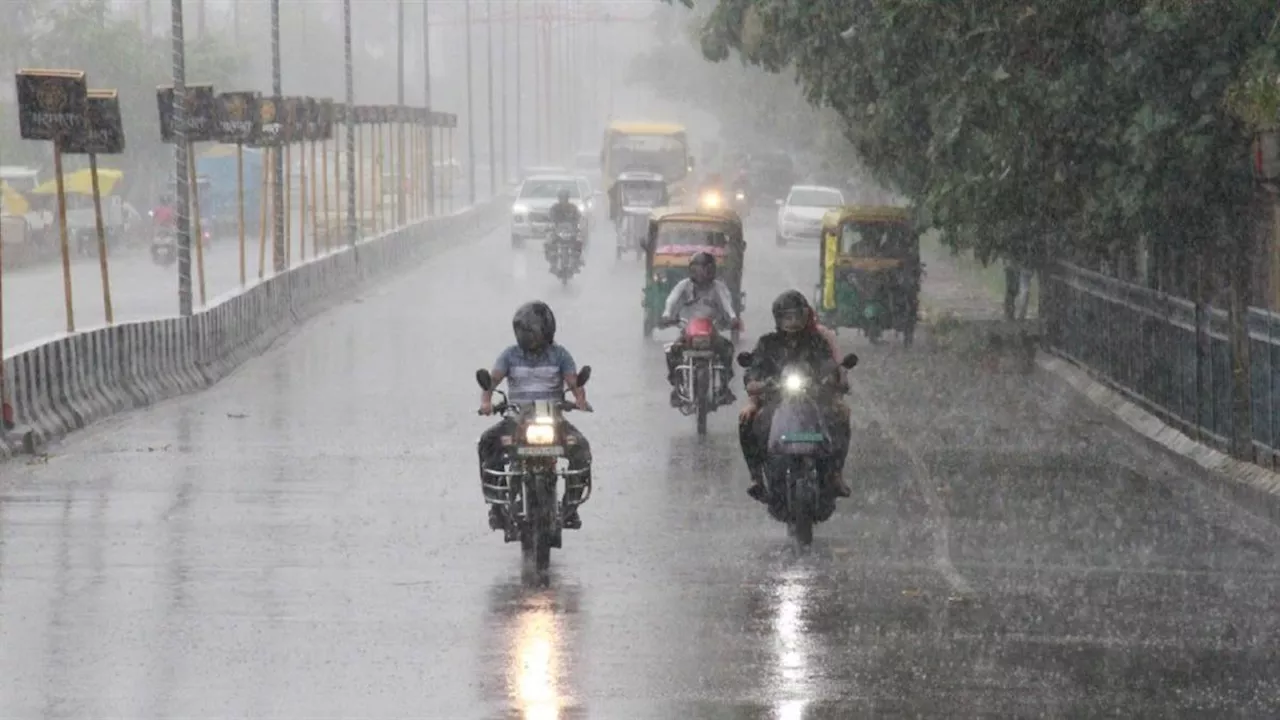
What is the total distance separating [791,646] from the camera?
11.7 m

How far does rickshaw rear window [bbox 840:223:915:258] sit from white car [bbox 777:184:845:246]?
3166cm

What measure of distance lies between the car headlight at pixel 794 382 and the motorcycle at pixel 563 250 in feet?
110

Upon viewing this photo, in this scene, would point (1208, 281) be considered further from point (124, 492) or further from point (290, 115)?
point (290, 115)

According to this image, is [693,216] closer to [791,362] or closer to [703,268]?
[703,268]

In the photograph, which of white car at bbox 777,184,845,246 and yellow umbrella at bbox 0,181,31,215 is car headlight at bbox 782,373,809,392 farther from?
white car at bbox 777,184,845,246

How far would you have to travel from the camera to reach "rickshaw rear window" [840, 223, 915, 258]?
116 feet

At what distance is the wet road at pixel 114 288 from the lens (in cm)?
4244

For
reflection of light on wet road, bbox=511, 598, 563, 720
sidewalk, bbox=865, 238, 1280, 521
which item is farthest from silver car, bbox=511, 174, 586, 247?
reflection of light on wet road, bbox=511, 598, 563, 720

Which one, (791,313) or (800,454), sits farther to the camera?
(791,313)

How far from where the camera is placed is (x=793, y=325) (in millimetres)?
15977

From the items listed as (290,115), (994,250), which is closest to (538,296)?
(290,115)

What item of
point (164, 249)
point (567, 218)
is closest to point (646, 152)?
point (164, 249)

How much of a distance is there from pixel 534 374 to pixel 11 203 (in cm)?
5270

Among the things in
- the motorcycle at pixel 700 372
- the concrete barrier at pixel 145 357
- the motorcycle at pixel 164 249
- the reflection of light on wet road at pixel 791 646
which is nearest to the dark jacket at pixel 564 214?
the concrete barrier at pixel 145 357
